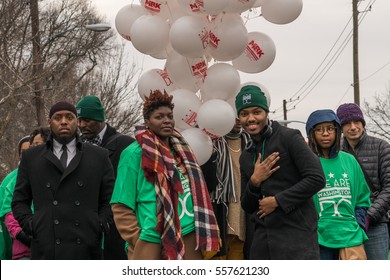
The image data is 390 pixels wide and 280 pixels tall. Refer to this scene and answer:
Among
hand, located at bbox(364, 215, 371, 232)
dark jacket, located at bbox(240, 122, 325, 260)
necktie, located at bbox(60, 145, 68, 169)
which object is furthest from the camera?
hand, located at bbox(364, 215, 371, 232)

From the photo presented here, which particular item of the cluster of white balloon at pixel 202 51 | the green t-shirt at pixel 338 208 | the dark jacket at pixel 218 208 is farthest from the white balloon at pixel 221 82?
the green t-shirt at pixel 338 208

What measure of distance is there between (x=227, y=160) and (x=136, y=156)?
2.04 meters

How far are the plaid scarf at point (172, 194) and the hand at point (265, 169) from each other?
34 cm

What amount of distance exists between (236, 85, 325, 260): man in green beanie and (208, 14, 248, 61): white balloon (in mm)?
1645

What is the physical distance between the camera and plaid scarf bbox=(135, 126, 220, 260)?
4.96 m

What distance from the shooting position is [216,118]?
666 cm

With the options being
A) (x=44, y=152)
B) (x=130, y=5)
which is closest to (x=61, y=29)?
(x=130, y=5)

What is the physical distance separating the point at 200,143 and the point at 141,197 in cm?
176

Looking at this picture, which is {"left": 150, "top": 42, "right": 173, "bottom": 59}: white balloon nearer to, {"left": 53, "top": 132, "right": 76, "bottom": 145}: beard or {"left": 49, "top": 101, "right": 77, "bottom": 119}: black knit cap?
{"left": 49, "top": 101, "right": 77, "bottom": 119}: black knit cap

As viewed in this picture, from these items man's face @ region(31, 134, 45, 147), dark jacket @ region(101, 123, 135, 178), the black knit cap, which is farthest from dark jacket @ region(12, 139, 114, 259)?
man's face @ region(31, 134, 45, 147)

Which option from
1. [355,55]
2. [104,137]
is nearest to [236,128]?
[104,137]

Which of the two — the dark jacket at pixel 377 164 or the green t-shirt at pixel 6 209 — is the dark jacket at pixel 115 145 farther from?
the dark jacket at pixel 377 164

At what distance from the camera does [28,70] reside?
23.3 metres
